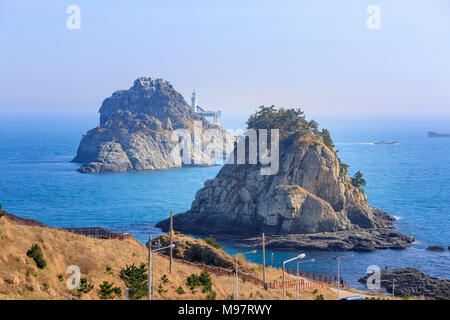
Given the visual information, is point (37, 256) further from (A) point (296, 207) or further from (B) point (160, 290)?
(A) point (296, 207)

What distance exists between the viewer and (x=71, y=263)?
42.0 metres

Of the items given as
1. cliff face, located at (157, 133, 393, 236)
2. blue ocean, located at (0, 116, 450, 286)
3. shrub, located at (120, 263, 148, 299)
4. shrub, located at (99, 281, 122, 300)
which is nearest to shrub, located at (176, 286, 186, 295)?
shrub, located at (120, 263, 148, 299)

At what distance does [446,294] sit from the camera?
66812 millimetres

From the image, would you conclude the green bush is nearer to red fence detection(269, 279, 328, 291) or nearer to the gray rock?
red fence detection(269, 279, 328, 291)

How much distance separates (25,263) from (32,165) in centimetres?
16544

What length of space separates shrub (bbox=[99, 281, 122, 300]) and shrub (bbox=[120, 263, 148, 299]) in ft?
2.91

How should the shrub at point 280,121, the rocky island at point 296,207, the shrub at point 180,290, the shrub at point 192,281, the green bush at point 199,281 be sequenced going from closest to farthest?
the shrub at point 180,290
the green bush at point 199,281
the shrub at point 192,281
the rocky island at point 296,207
the shrub at point 280,121

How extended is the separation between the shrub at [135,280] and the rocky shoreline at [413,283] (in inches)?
1360

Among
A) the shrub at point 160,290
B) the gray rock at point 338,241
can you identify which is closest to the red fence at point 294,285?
the shrub at point 160,290

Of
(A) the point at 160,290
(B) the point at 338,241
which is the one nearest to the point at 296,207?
(B) the point at 338,241

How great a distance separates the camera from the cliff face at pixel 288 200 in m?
97.9

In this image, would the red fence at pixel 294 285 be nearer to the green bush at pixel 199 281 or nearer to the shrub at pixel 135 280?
the green bush at pixel 199 281

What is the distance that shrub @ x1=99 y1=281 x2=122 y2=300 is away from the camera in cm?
3731
